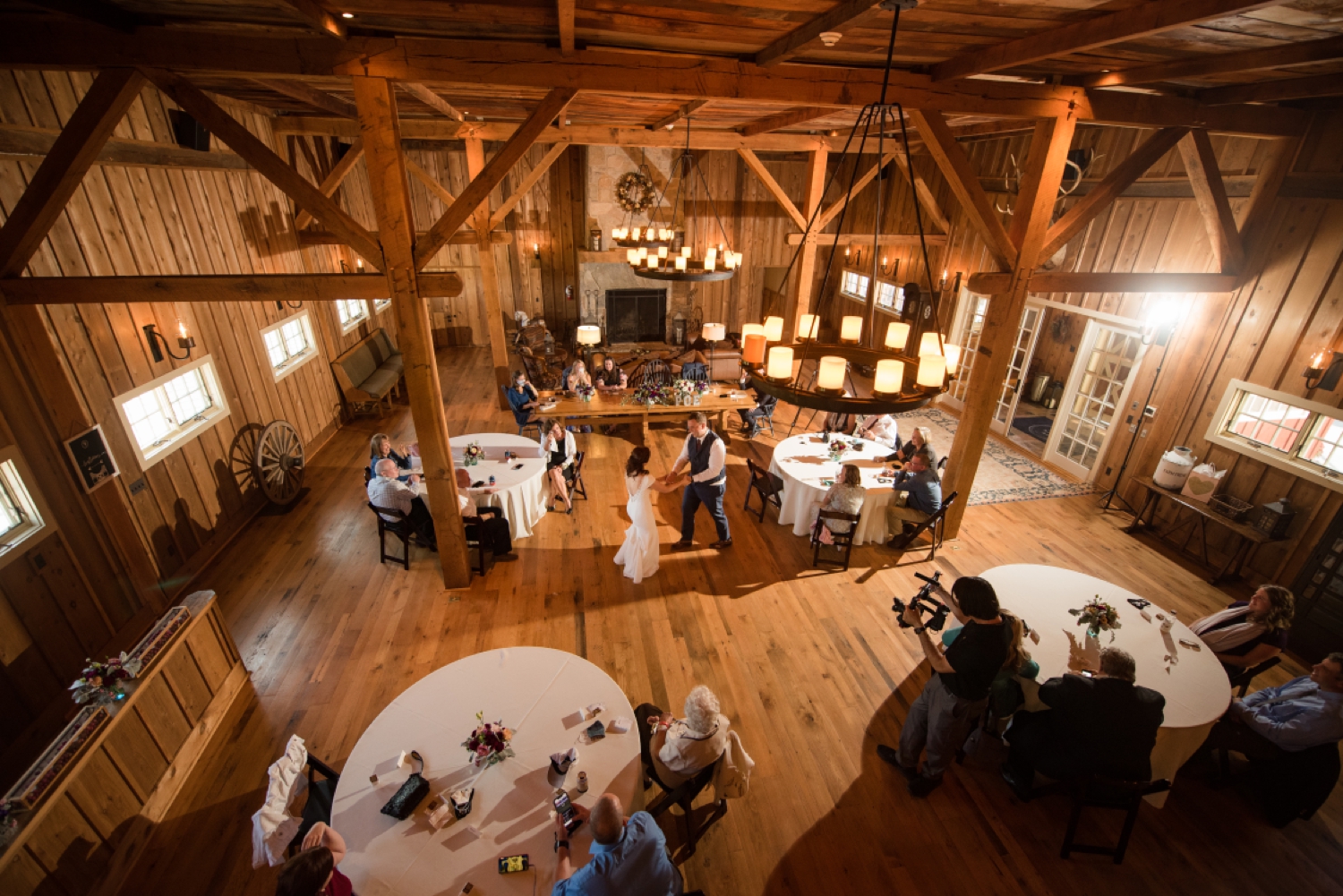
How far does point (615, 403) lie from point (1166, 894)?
21.3 ft

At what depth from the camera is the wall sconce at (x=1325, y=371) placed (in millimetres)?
4801

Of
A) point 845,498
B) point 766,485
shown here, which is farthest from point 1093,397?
point 766,485

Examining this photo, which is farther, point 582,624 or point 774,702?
point 582,624

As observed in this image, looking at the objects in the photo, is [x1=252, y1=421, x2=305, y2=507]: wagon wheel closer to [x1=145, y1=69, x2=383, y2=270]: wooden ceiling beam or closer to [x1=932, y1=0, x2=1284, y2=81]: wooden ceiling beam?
[x1=145, y1=69, x2=383, y2=270]: wooden ceiling beam

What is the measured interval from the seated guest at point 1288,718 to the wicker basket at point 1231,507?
106 inches

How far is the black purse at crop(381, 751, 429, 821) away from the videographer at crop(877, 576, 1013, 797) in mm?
2686

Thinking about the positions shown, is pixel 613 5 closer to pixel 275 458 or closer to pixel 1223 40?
pixel 1223 40

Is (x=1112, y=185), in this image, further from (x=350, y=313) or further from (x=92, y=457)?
(x=350, y=313)

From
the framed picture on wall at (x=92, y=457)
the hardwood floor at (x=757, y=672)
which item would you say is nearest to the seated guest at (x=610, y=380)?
the hardwood floor at (x=757, y=672)

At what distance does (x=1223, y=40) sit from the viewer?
10.7ft

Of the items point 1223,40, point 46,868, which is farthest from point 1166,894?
point 46,868

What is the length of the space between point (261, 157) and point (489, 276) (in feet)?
18.1

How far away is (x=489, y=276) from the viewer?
8.98m

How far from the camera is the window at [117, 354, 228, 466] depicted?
186 inches
